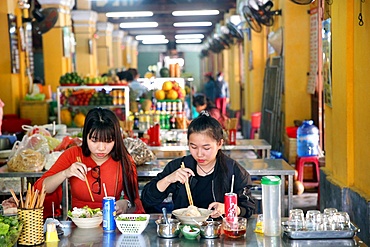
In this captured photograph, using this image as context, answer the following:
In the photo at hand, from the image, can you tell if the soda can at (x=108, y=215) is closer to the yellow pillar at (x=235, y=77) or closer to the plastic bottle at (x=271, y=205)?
the plastic bottle at (x=271, y=205)

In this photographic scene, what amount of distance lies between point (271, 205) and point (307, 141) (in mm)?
6276

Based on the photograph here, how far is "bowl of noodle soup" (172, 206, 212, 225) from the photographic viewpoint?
3912mm

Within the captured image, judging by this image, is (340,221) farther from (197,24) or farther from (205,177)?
(197,24)

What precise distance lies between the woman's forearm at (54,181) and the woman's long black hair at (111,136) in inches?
11.6

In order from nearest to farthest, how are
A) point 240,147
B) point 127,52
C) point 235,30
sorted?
point 240,147
point 235,30
point 127,52

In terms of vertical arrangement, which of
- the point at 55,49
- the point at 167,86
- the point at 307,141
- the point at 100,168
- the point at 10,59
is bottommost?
the point at 307,141

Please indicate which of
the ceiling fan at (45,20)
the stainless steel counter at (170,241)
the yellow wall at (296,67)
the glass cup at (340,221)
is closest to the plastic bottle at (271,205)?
the stainless steel counter at (170,241)

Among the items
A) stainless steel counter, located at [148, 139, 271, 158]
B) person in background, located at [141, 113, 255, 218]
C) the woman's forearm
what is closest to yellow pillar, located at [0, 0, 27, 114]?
stainless steel counter, located at [148, 139, 271, 158]

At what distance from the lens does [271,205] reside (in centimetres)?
376

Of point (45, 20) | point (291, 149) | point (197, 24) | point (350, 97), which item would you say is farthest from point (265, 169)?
point (197, 24)

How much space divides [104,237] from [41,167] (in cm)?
280

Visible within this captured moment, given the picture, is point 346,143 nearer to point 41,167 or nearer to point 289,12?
point 41,167

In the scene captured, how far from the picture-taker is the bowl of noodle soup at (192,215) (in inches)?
154

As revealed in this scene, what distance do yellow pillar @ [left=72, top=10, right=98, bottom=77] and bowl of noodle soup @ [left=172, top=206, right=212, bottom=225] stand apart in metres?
16.7
